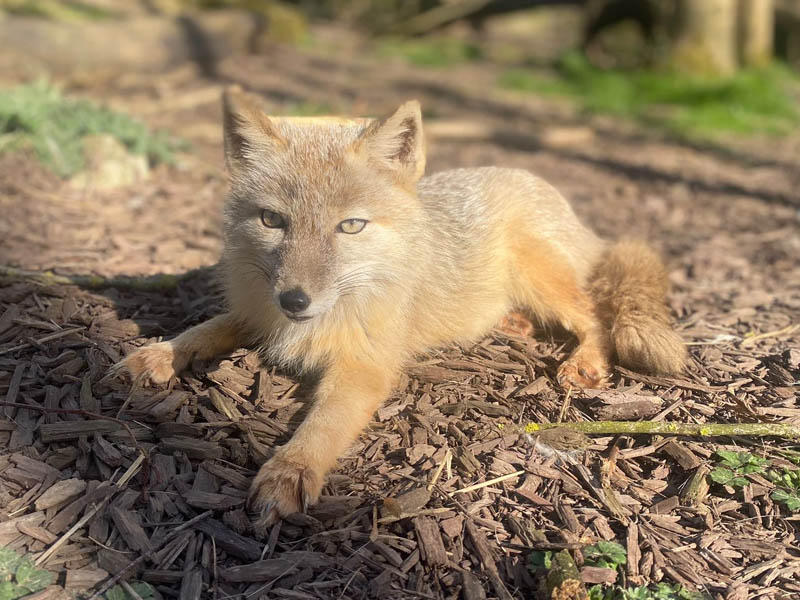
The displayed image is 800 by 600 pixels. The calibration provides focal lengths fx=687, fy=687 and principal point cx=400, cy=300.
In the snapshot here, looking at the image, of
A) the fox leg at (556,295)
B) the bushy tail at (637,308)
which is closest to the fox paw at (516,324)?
the fox leg at (556,295)

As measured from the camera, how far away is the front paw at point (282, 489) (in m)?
2.93

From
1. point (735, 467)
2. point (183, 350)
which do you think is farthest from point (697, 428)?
point (183, 350)

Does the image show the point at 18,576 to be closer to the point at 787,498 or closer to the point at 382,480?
the point at 382,480

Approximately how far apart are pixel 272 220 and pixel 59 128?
16.4ft

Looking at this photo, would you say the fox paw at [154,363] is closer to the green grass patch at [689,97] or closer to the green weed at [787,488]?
the green weed at [787,488]

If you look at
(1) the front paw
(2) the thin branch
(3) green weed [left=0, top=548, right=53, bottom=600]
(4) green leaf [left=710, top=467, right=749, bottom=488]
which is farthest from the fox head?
(4) green leaf [left=710, top=467, right=749, bottom=488]

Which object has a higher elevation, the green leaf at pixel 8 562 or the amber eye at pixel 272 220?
the amber eye at pixel 272 220

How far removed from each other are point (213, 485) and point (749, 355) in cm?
331

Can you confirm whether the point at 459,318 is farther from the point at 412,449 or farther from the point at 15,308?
the point at 15,308

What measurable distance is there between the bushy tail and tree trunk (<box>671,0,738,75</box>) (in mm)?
9600

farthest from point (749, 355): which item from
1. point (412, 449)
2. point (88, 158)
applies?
point (88, 158)

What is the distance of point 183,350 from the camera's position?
3.81 meters

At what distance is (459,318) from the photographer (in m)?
4.34

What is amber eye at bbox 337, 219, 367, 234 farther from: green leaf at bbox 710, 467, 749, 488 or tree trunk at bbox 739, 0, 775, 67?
tree trunk at bbox 739, 0, 775, 67
